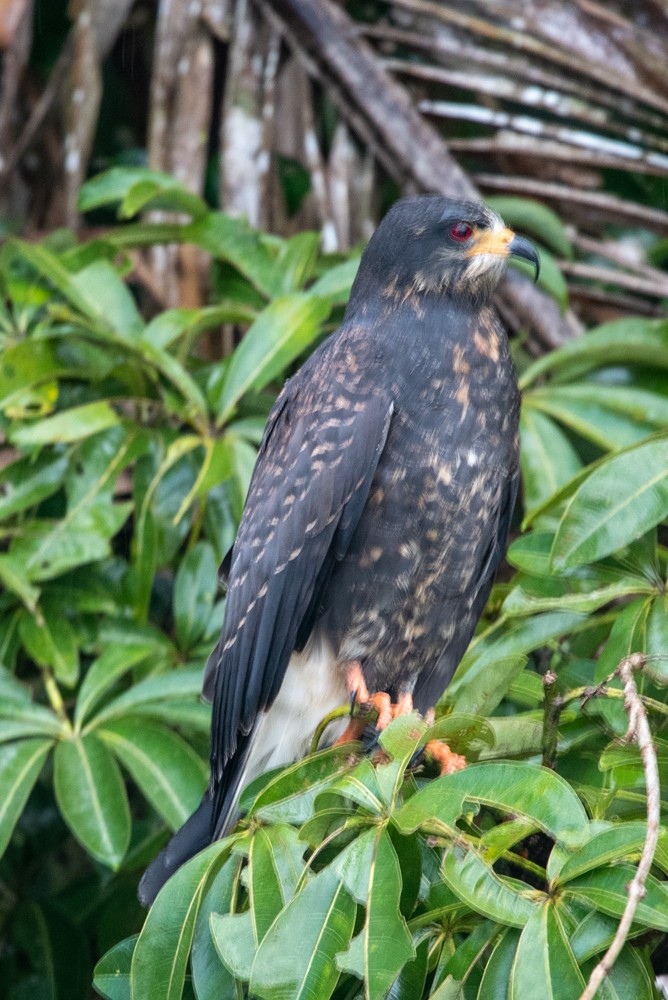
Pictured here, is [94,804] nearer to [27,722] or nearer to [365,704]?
[27,722]

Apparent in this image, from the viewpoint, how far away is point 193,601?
3.64 meters

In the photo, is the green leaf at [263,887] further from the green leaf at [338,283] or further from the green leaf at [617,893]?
the green leaf at [338,283]

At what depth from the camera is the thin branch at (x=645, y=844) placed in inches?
59.8

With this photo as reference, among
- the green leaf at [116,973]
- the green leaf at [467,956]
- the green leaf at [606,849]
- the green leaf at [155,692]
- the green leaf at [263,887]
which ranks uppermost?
the green leaf at [606,849]

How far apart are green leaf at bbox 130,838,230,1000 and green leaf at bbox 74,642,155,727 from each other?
1200 mm

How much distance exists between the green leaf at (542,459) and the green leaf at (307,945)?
187 cm

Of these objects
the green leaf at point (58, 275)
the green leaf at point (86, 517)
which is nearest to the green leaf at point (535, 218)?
the green leaf at point (58, 275)

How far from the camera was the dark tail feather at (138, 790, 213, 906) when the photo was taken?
262 cm

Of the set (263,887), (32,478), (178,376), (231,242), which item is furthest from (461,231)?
(263,887)

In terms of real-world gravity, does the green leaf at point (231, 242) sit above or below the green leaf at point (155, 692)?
above

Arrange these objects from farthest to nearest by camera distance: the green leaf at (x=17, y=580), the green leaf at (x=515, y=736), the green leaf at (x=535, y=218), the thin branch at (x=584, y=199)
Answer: the thin branch at (x=584, y=199)
the green leaf at (x=535, y=218)
the green leaf at (x=17, y=580)
the green leaf at (x=515, y=736)

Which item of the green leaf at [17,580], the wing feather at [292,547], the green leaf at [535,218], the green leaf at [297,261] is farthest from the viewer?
the green leaf at [535,218]

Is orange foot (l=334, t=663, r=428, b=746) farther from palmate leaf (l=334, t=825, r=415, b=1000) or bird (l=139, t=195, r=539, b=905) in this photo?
palmate leaf (l=334, t=825, r=415, b=1000)

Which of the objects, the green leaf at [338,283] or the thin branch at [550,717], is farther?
the green leaf at [338,283]
